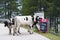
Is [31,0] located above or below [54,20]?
above

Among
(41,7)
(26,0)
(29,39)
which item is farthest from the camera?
(26,0)

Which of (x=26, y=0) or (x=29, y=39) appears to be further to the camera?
(x=26, y=0)

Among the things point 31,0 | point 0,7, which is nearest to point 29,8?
point 31,0

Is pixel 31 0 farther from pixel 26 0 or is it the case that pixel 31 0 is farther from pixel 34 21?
pixel 34 21

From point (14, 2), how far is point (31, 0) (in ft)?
137

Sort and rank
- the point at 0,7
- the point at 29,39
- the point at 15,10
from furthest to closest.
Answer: the point at 0,7 → the point at 15,10 → the point at 29,39

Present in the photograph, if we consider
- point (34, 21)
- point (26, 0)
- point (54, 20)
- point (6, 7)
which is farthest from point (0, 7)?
point (34, 21)

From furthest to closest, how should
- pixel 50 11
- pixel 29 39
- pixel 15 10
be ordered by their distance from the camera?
1. pixel 15 10
2. pixel 50 11
3. pixel 29 39

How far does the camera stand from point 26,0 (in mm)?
34031

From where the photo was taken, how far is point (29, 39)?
15781 millimetres

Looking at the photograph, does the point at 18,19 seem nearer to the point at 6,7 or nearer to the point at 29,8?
the point at 29,8

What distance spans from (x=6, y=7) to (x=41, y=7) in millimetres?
45009

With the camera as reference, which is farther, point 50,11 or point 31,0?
point 31,0

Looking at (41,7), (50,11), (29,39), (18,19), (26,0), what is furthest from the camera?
(26,0)
